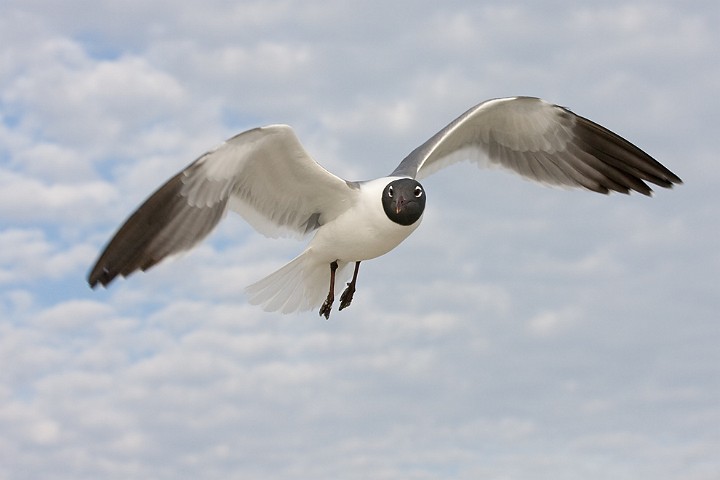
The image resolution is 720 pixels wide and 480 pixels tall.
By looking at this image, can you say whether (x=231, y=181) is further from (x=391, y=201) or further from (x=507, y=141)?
(x=507, y=141)

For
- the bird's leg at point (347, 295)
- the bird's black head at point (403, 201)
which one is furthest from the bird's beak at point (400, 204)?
the bird's leg at point (347, 295)

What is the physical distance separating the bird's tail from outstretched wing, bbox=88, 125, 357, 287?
0.55m

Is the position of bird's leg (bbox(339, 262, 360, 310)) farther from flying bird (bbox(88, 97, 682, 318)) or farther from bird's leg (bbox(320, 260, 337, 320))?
bird's leg (bbox(320, 260, 337, 320))

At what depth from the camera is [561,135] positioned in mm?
9977

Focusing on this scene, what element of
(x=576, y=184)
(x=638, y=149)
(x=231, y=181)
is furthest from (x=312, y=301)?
(x=638, y=149)

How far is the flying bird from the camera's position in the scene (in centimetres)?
792

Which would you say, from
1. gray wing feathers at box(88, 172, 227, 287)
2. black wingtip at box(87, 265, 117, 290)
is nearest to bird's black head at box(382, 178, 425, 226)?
gray wing feathers at box(88, 172, 227, 287)

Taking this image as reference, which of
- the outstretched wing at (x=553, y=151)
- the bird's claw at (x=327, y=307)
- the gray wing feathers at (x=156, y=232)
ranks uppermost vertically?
the outstretched wing at (x=553, y=151)

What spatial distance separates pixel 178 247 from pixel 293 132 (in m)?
1.32

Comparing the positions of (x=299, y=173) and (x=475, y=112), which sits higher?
(x=475, y=112)

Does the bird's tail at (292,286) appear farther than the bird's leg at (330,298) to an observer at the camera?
Yes

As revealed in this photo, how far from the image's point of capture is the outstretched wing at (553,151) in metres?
9.80

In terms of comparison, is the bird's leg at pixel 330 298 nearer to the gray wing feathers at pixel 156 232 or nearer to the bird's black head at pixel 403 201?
the bird's black head at pixel 403 201

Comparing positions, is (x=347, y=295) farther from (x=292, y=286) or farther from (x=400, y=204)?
(x=400, y=204)
